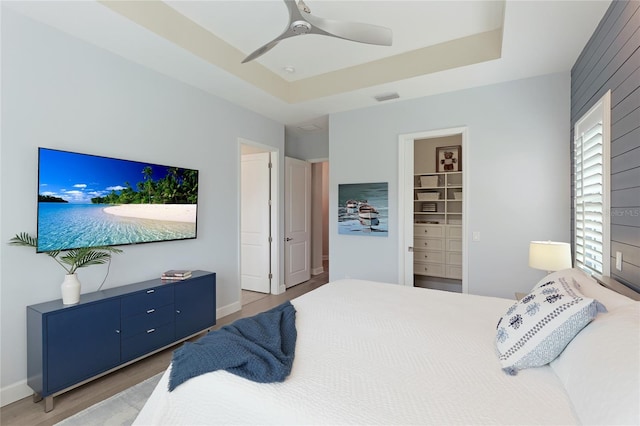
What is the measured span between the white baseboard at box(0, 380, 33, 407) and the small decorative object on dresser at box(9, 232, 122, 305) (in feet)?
2.10

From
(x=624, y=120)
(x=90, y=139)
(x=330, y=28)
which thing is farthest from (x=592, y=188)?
(x=90, y=139)

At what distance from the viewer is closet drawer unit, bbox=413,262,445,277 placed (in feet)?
15.6

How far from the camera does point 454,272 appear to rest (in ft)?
15.3

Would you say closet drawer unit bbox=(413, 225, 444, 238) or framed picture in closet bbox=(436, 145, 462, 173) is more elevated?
framed picture in closet bbox=(436, 145, 462, 173)

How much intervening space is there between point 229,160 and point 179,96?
3.11 ft

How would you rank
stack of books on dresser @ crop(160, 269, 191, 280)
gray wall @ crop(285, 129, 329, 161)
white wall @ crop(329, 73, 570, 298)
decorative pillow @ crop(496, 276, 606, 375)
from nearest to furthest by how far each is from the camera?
decorative pillow @ crop(496, 276, 606, 375) → stack of books on dresser @ crop(160, 269, 191, 280) → white wall @ crop(329, 73, 570, 298) → gray wall @ crop(285, 129, 329, 161)

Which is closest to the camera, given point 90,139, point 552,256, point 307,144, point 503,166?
point 552,256

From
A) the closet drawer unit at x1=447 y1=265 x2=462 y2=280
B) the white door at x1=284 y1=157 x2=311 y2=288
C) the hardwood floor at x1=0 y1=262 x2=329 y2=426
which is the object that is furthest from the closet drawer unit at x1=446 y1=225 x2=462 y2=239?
the hardwood floor at x1=0 y1=262 x2=329 y2=426

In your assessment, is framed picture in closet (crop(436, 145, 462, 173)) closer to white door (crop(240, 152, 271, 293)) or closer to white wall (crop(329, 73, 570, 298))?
white wall (crop(329, 73, 570, 298))

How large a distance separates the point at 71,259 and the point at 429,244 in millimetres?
4409

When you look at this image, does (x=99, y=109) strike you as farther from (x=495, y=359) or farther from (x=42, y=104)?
(x=495, y=359)

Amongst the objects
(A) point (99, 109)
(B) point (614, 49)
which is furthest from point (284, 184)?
(B) point (614, 49)

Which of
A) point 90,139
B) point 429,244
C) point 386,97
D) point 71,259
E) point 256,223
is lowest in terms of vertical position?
point 429,244

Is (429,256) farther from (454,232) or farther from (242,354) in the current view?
(242,354)
